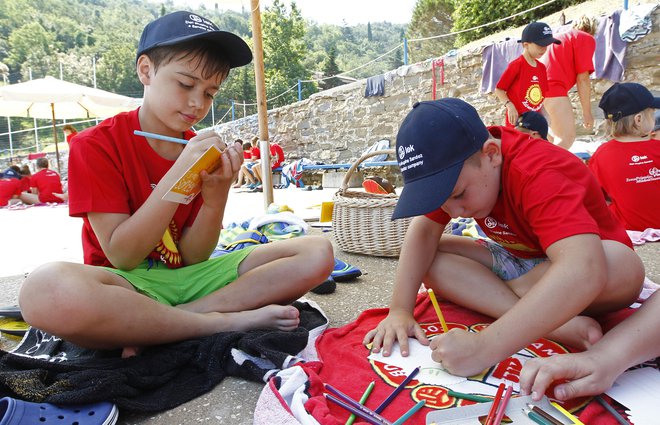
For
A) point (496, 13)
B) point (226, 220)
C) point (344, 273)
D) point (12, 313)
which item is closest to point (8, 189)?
point (226, 220)

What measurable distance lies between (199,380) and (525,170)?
887mm

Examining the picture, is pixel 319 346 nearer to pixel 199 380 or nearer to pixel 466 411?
pixel 199 380

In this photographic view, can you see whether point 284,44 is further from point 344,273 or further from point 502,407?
point 502,407

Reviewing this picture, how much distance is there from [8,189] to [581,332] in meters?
8.01

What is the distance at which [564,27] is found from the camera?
514 centimetres

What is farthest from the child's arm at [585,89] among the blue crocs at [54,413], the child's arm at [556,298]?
the blue crocs at [54,413]

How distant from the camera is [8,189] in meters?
6.94

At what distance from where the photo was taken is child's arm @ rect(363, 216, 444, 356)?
118cm

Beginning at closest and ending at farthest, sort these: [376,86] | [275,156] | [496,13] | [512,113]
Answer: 1. [512,113]
2. [376,86]
3. [275,156]
4. [496,13]

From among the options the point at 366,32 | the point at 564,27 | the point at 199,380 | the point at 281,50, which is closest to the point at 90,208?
the point at 199,380

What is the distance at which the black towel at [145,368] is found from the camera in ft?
3.03

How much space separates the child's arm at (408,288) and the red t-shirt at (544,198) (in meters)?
0.19

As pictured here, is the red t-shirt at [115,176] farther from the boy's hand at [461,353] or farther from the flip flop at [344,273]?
the boy's hand at [461,353]

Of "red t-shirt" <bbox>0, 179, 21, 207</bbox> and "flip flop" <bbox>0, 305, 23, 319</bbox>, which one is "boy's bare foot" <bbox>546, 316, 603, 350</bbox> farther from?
"red t-shirt" <bbox>0, 179, 21, 207</bbox>
